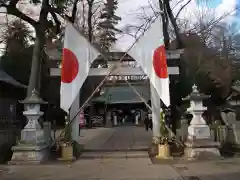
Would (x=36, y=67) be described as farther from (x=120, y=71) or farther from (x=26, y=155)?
(x=26, y=155)

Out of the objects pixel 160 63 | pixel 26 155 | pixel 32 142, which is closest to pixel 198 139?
pixel 160 63

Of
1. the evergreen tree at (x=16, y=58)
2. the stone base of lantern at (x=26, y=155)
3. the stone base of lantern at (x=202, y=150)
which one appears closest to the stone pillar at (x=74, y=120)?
the stone base of lantern at (x=26, y=155)

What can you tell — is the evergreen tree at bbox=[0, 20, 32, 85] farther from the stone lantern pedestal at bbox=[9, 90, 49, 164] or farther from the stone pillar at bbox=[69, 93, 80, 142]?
the stone lantern pedestal at bbox=[9, 90, 49, 164]

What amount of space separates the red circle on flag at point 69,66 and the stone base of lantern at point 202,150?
5354 millimetres

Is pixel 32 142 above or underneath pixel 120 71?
underneath

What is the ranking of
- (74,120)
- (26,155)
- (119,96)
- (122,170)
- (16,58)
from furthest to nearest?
1. (119,96)
2. (16,58)
3. (74,120)
4. (26,155)
5. (122,170)

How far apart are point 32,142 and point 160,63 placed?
589 cm

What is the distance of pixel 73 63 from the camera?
557 inches

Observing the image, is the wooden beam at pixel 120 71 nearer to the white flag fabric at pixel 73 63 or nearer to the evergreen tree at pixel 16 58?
the white flag fabric at pixel 73 63

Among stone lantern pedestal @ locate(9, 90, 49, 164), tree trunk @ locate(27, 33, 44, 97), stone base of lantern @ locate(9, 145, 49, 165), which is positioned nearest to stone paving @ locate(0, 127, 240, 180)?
stone base of lantern @ locate(9, 145, 49, 165)

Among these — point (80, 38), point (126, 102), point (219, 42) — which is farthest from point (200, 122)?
point (126, 102)

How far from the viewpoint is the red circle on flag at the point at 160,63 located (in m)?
14.0

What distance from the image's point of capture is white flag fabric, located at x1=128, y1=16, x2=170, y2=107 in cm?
1397

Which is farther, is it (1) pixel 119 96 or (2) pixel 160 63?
(1) pixel 119 96
